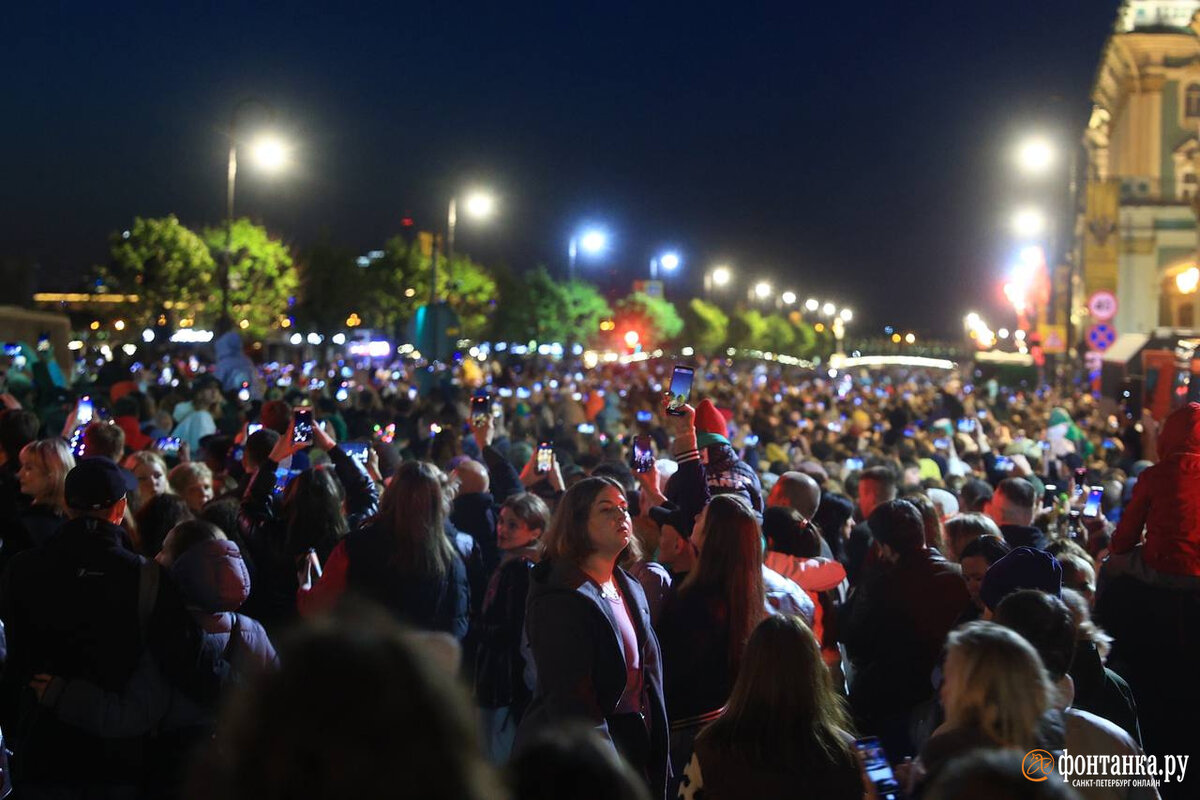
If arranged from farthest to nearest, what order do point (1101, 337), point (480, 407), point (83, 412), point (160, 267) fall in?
point (160, 267)
point (1101, 337)
point (480, 407)
point (83, 412)

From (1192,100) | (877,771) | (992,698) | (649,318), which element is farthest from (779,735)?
(649,318)

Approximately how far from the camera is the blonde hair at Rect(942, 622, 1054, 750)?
3721 mm

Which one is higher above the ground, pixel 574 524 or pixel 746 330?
pixel 746 330

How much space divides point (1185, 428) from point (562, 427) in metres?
11.0

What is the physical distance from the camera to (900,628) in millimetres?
6133

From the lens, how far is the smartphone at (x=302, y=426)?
790 cm

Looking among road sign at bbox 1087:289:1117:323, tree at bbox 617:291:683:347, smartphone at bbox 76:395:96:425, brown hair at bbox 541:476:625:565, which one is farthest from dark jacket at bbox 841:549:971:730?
tree at bbox 617:291:683:347

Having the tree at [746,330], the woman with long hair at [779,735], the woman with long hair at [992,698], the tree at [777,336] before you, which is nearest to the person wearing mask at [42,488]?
the woman with long hair at [779,735]

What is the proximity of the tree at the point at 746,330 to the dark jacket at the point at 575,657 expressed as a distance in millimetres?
146549

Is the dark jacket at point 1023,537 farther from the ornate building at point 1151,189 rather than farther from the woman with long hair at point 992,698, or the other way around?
the ornate building at point 1151,189

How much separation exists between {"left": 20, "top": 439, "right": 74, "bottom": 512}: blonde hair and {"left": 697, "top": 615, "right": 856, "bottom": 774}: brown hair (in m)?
3.64

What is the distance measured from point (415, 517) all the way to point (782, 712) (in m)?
2.63

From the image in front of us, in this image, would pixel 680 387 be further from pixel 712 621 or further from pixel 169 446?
pixel 169 446

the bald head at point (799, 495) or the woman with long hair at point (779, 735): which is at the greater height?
the bald head at point (799, 495)
